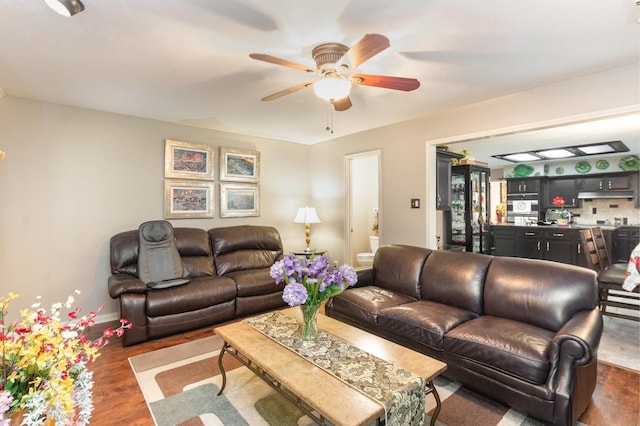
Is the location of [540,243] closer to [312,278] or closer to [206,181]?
[312,278]

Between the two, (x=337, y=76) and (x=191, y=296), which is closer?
(x=337, y=76)

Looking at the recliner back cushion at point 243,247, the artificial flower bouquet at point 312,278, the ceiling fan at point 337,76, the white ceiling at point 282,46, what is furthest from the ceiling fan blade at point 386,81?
the recliner back cushion at point 243,247

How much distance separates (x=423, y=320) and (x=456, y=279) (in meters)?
0.64

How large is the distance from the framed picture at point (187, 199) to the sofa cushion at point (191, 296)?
3.54ft

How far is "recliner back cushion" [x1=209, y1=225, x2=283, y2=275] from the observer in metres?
4.23

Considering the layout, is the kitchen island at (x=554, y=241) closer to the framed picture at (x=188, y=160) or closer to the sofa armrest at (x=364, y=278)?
the sofa armrest at (x=364, y=278)

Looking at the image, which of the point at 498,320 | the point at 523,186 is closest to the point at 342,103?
the point at 498,320

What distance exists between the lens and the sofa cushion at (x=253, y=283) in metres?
3.75

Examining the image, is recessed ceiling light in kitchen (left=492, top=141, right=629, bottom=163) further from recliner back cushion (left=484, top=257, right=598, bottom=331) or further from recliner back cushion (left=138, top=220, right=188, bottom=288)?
recliner back cushion (left=138, top=220, right=188, bottom=288)

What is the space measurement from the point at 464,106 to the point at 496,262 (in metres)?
1.86

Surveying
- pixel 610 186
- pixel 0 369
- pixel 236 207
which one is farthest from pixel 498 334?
pixel 610 186

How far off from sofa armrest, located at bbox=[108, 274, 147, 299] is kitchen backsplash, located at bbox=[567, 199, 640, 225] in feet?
29.9

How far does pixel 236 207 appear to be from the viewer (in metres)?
4.86

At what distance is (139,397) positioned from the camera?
7.25 feet
